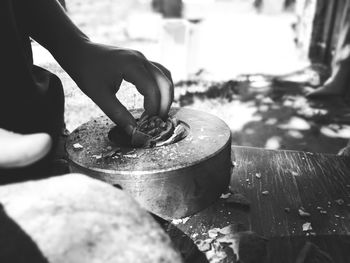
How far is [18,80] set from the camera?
1.59 m

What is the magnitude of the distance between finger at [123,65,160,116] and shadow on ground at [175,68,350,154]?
281 centimetres

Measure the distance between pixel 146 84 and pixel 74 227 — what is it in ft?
3.77

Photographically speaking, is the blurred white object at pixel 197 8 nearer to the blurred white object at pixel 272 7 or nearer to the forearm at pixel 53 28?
the blurred white object at pixel 272 7

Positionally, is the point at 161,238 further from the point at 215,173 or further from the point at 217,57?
the point at 217,57

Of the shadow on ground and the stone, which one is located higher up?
the stone

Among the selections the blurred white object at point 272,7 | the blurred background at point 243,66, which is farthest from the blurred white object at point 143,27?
the blurred white object at point 272,7

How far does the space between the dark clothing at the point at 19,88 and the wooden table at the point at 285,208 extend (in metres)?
0.86

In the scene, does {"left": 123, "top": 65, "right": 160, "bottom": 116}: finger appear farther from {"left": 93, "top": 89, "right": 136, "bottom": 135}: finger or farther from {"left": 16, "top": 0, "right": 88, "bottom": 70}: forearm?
{"left": 16, "top": 0, "right": 88, "bottom": 70}: forearm

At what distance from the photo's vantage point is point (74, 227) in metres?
0.88

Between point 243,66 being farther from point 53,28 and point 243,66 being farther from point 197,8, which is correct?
point 53,28

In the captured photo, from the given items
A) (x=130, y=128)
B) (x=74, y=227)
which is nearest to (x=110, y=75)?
(x=130, y=128)

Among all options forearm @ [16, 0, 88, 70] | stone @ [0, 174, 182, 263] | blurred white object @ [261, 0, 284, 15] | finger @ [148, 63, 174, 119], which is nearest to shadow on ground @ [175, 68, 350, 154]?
finger @ [148, 63, 174, 119]

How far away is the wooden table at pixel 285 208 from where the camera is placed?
1.64 meters

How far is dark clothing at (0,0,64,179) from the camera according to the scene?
1.52 meters
